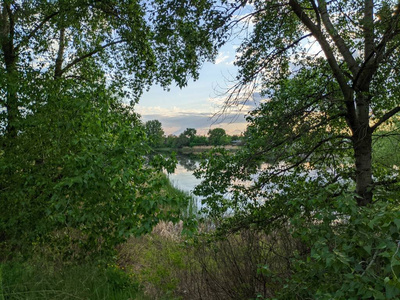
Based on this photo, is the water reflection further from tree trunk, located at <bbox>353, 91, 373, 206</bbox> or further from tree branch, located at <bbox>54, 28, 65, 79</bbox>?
tree branch, located at <bbox>54, 28, 65, 79</bbox>

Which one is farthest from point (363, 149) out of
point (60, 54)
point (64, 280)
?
point (60, 54)

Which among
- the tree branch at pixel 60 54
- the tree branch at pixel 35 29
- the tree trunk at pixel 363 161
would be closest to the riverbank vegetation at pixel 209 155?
the tree trunk at pixel 363 161

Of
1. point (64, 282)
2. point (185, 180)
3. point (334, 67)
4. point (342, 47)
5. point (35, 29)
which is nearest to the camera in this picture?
point (64, 282)

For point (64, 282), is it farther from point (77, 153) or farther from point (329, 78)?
point (329, 78)

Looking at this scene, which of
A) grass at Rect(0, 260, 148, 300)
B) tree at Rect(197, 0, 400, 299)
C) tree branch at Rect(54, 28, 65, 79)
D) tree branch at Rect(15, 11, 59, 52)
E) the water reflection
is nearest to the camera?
grass at Rect(0, 260, 148, 300)

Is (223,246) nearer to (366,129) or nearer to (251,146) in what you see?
(251,146)

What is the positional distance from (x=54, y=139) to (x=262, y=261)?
14.1ft

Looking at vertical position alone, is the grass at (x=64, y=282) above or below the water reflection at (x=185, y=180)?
above

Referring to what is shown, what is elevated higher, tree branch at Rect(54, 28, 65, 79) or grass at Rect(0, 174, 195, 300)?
tree branch at Rect(54, 28, 65, 79)

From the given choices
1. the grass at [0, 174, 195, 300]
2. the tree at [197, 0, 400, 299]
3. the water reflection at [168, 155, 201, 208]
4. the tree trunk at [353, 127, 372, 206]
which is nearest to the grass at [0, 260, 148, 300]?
the grass at [0, 174, 195, 300]

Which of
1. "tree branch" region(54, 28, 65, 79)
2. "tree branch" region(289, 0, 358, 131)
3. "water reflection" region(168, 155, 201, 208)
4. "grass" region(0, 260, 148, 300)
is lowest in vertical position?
"water reflection" region(168, 155, 201, 208)

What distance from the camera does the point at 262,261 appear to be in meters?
5.84

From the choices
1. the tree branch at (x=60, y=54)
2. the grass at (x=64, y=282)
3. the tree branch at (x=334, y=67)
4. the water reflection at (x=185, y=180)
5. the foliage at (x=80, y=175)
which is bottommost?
the water reflection at (x=185, y=180)

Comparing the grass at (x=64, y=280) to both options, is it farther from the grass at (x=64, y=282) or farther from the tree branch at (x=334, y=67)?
the tree branch at (x=334, y=67)
